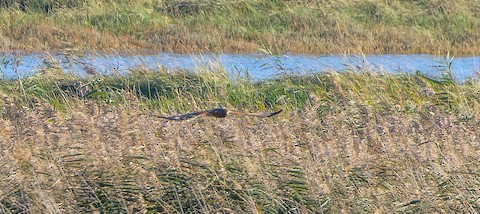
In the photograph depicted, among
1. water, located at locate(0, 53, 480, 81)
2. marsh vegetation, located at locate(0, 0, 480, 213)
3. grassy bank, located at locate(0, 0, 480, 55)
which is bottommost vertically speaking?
grassy bank, located at locate(0, 0, 480, 55)

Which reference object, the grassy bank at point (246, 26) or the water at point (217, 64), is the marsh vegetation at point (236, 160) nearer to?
the water at point (217, 64)

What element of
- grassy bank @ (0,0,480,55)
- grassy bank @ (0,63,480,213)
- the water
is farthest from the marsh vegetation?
grassy bank @ (0,0,480,55)

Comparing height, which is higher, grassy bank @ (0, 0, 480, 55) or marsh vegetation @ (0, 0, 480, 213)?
marsh vegetation @ (0, 0, 480, 213)

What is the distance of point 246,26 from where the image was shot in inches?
565

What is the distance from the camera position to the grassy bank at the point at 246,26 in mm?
12977

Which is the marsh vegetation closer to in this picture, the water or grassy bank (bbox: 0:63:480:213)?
grassy bank (bbox: 0:63:480:213)

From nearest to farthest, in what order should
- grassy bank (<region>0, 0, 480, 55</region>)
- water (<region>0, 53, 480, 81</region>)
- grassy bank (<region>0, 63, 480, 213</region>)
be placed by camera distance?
1. grassy bank (<region>0, 63, 480, 213</region>)
2. water (<region>0, 53, 480, 81</region>)
3. grassy bank (<region>0, 0, 480, 55</region>)

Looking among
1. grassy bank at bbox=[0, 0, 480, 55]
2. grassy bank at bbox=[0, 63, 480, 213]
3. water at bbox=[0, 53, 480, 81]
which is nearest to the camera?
grassy bank at bbox=[0, 63, 480, 213]

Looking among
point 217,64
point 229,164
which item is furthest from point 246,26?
point 229,164

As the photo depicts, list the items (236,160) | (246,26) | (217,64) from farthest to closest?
(246,26)
(217,64)
(236,160)

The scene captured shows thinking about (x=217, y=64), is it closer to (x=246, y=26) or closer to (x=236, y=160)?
(x=236, y=160)

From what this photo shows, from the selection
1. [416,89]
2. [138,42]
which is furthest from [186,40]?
[416,89]

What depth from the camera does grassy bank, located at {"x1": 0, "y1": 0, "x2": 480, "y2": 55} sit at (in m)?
13.0

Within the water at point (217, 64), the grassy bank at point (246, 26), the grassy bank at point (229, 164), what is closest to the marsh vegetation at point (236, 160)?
the grassy bank at point (229, 164)
